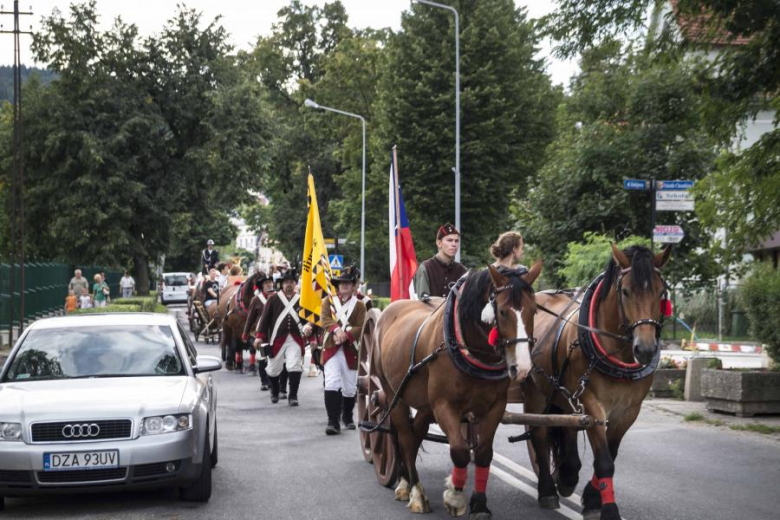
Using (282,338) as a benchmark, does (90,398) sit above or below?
above

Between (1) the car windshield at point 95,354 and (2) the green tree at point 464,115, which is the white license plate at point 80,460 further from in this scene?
(2) the green tree at point 464,115

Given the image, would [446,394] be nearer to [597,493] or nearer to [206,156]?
[597,493]

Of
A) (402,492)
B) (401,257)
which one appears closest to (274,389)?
(401,257)

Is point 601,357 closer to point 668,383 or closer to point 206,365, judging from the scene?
point 206,365

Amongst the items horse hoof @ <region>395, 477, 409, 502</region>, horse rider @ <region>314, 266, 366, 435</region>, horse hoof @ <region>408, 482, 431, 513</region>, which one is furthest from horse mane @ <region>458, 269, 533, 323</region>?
horse rider @ <region>314, 266, 366, 435</region>

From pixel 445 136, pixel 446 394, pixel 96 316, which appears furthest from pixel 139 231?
pixel 446 394

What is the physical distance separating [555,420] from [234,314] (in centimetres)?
1451

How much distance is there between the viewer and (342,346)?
1268 cm

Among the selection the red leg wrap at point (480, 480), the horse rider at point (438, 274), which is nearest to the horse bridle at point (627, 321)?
the red leg wrap at point (480, 480)

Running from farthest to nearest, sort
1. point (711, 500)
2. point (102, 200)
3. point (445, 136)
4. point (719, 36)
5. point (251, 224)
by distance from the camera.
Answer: point (251, 224)
point (102, 200)
point (445, 136)
point (719, 36)
point (711, 500)

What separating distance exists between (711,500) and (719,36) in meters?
5.06

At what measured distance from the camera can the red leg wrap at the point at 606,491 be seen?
271 inches

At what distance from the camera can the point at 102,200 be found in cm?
4481

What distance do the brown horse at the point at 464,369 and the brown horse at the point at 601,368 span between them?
2.05 ft
